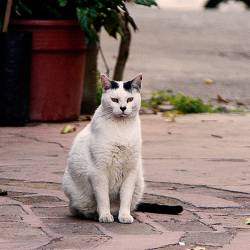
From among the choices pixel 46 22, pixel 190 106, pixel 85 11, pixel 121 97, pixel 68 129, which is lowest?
pixel 68 129

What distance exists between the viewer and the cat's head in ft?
19.5

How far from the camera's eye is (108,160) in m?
→ 5.93

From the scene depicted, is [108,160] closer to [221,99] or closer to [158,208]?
[158,208]

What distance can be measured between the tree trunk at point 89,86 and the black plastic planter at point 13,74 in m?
0.96

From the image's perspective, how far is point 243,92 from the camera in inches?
505

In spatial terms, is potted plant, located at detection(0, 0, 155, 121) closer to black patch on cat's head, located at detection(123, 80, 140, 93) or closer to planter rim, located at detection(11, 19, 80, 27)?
planter rim, located at detection(11, 19, 80, 27)

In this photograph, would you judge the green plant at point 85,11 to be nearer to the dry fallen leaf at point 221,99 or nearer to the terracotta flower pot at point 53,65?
the terracotta flower pot at point 53,65

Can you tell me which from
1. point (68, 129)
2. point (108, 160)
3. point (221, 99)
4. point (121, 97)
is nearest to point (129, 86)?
point (121, 97)

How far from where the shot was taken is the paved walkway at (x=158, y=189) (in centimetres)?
555

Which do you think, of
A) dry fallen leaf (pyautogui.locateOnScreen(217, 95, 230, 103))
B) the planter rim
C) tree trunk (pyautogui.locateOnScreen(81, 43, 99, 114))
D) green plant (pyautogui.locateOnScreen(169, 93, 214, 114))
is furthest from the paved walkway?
dry fallen leaf (pyautogui.locateOnScreen(217, 95, 230, 103))

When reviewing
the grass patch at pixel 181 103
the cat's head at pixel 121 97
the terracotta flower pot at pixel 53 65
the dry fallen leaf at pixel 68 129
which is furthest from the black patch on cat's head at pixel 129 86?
the grass patch at pixel 181 103

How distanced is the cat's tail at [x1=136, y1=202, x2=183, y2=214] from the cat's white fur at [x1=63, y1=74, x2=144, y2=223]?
26 centimetres

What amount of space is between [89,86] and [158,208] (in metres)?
4.55

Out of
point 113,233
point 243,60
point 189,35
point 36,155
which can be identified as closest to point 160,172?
point 36,155
